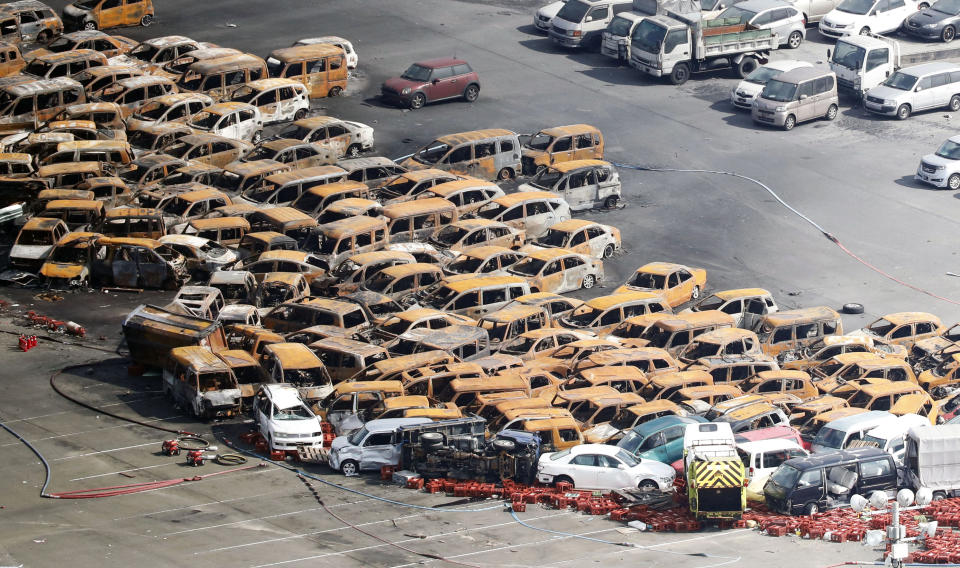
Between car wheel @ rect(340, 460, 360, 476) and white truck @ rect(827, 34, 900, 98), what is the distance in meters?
30.1

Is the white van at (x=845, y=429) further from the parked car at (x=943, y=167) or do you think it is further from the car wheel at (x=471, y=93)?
the car wheel at (x=471, y=93)

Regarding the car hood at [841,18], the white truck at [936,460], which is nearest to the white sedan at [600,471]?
the white truck at [936,460]

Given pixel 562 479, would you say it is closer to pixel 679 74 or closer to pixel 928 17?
pixel 679 74

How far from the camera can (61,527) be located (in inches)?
966

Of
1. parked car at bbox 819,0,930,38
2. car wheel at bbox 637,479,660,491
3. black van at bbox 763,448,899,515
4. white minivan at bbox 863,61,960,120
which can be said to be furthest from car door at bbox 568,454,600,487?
parked car at bbox 819,0,930,38

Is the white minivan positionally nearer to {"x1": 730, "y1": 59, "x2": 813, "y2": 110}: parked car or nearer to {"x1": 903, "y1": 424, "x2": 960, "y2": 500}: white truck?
{"x1": 730, "y1": 59, "x2": 813, "y2": 110}: parked car

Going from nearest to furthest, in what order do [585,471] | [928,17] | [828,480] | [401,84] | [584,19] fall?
1. [828,480]
2. [585,471]
3. [401,84]
4. [584,19]
5. [928,17]

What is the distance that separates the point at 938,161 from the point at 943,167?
0.33 meters

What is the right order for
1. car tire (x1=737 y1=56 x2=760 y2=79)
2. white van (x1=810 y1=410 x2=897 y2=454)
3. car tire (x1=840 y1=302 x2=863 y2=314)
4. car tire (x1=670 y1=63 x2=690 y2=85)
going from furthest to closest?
1. car tire (x1=737 y1=56 x2=760 y2=79)
2. car tire (x1=670 y1=63 x2=690 y2=85)
3. car tire (x1=840 y1=302 x2=863 y2=314)
4. white van (x1=810 y1=410 x2=897 y2=454)

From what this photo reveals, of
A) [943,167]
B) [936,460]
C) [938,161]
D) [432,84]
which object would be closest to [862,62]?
[938,161]

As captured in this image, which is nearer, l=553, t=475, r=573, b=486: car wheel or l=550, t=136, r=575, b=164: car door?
l=553, t=475, r=573, b=486: car wheel

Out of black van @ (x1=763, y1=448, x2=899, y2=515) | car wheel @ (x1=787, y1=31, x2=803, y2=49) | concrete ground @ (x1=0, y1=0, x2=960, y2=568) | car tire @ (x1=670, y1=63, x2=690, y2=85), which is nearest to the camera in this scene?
concrete ground @ (x1=0, y1=0, x2=960, y2=568)

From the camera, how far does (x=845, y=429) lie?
29656 millimetres

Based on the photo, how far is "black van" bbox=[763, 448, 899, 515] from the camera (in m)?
26.9
